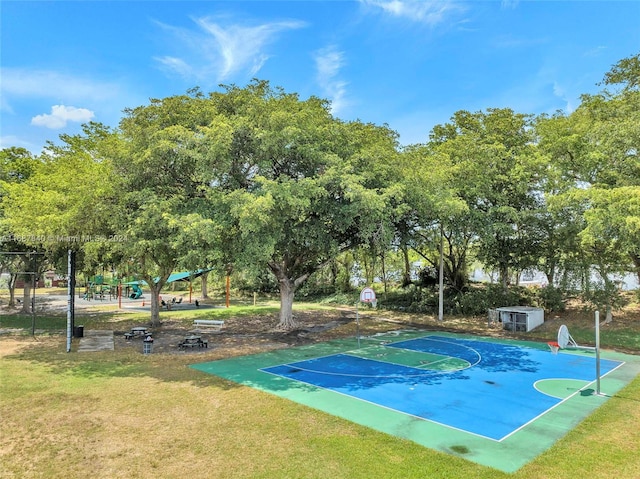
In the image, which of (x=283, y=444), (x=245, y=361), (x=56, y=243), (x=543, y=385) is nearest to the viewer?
(x=283, y=444)

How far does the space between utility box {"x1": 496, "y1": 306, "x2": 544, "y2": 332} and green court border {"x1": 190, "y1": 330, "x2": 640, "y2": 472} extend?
5.33 meters

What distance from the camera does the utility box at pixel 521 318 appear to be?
69.4 ft

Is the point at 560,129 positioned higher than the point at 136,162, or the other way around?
the point at 560,129

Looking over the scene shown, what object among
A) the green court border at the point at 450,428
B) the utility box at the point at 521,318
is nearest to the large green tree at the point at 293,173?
the green court border at the point at 450,428

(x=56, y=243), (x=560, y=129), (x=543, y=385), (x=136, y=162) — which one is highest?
(x=560, y=129)

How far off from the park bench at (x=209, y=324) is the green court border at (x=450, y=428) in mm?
5305

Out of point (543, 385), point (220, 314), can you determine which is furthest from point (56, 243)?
point (543, 385)

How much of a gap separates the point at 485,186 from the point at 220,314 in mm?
17450

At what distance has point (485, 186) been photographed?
21109 millimetres

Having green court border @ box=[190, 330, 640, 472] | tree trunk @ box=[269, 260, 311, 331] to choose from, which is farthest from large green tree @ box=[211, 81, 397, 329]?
green court border @ box=[190, 330, 640, 472]

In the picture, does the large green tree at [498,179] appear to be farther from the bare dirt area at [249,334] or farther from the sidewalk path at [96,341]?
the sidewalk path at [96,341]

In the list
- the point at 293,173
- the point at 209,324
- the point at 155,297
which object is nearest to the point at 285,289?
the point at 209,324

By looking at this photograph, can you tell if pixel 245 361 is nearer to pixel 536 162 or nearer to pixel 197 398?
pixel 197 398

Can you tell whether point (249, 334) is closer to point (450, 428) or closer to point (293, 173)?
point (293, 173)
